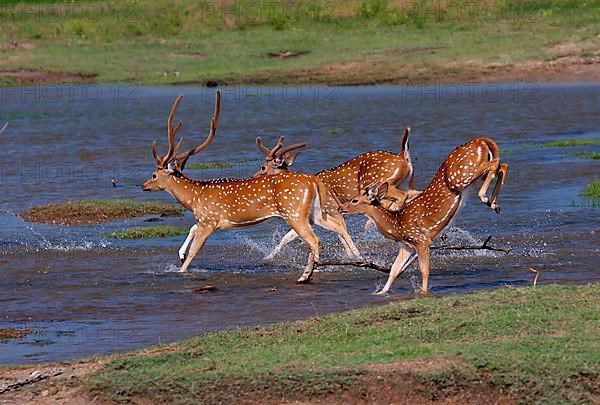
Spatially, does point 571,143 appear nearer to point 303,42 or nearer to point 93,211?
point 93,211

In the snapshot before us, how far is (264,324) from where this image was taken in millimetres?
10305

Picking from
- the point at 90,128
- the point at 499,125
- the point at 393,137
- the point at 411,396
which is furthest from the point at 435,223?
the point at 90,128

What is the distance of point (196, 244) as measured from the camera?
42.6ft

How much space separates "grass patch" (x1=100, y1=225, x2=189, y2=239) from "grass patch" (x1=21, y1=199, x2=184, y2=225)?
1226mm

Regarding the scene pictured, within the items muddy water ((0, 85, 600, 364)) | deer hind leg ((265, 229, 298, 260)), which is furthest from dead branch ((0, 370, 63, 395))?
deer hind leg ((265, 229, 298, 260))

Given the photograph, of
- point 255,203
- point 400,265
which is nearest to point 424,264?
point 400,265

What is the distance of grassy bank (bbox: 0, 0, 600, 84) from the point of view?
34.0 m

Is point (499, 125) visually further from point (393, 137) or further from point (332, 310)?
point (332, 310)

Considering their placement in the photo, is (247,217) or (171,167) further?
(171,167)

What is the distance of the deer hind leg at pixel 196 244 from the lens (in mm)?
12891

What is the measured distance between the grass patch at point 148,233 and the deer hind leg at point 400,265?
14.0 ft

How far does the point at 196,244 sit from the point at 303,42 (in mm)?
25079

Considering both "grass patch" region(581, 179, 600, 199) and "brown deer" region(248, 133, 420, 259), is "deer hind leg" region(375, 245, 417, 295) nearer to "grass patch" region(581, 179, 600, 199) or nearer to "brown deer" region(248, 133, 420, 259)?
"brown deer" region(248, 133, 420, 259)

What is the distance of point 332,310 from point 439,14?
29.7m
